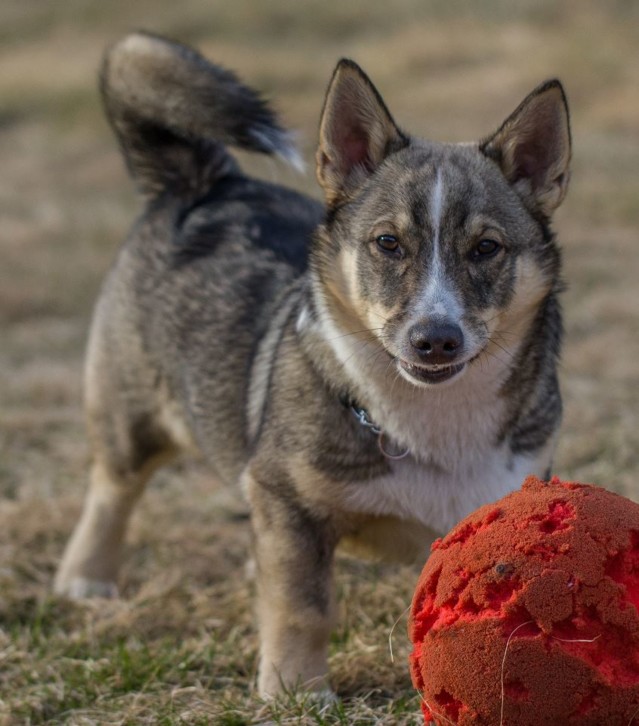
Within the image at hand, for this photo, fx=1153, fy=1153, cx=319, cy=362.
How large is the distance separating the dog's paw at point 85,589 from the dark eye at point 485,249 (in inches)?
103

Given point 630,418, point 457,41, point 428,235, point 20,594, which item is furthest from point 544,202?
point 457,41

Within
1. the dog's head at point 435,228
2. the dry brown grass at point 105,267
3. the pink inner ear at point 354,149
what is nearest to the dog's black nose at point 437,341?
the dog's head at point 435,228

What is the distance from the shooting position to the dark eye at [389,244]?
3701mm

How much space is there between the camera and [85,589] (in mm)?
5277

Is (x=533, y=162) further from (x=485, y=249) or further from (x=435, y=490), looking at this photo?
(x=435, y=490)

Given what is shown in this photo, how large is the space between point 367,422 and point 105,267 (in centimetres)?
808

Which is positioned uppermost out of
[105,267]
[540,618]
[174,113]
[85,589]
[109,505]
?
[174,113]

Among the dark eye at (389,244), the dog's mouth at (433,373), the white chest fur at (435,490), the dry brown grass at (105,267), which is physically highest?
the dark eye at (389,244)

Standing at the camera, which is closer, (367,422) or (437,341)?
(437,341)

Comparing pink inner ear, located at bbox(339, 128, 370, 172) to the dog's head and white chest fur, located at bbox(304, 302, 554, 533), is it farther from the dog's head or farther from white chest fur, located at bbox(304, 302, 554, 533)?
white chest fur, located at bbox(304, 302, 554, 533)

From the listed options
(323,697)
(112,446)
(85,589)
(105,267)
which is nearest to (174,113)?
(112,446)

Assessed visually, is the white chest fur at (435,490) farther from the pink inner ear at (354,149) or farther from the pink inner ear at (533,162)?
the pink inner ear at (354,149)

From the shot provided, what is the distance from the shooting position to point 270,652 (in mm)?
3975

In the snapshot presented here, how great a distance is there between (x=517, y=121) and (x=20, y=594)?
2935 mm
